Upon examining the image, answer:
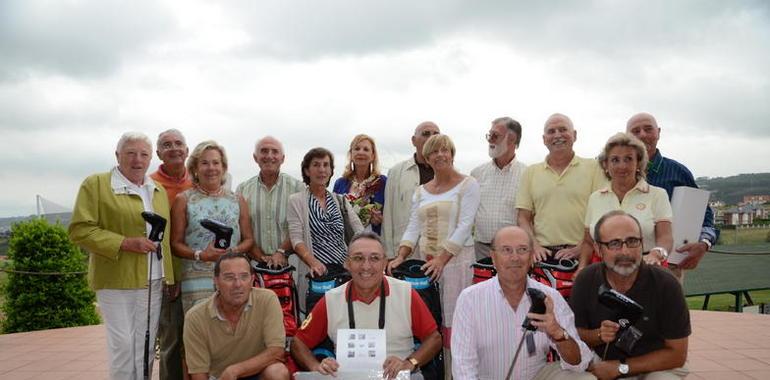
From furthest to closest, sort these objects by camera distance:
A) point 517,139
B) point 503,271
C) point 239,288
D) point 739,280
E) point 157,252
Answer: point 739,280 < point 517,139 < point 157,252 < point 239,288 < point 503,271

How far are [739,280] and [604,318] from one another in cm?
889

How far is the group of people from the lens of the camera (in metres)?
2.92

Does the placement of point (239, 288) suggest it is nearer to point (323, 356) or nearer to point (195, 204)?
point (323, 356)

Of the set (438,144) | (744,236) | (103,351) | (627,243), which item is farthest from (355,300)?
(744,236)

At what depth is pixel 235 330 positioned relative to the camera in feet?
10.9

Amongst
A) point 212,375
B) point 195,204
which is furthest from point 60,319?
point 212,375

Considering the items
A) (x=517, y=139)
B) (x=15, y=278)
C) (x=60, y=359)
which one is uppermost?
(x=517, y=139)

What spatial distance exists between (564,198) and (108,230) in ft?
9.84

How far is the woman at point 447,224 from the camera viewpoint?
4004mm

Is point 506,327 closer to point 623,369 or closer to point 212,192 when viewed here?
point 623,369

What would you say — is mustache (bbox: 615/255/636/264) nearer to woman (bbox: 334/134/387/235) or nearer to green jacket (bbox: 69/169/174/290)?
woman (bbox: 334/134/387/235)

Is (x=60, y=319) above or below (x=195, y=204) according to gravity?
below

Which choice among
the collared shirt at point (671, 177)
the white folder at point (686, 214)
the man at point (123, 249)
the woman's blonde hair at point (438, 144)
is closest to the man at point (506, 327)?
the woman's blonde hair at point (438, 144)

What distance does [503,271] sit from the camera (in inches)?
114
